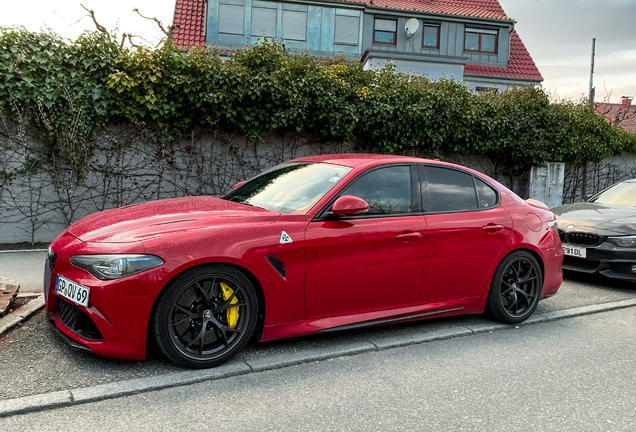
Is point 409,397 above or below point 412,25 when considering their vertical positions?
below

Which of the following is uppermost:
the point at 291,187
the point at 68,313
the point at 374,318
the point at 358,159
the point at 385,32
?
the point at 385,32

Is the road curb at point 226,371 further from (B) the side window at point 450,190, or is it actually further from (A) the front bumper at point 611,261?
(A) the front bumper at point 611,261

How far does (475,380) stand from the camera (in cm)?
372

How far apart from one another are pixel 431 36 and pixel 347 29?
176 inches

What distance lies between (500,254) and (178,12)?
72.6 ft

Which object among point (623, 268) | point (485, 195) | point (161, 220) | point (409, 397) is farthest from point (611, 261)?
point (161, 220)

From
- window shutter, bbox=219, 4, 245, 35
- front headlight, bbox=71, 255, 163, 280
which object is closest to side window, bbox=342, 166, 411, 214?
front headlight, bbox=71, 255, 163, 280

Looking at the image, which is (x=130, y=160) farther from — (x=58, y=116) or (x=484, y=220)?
(x=484, y=220)

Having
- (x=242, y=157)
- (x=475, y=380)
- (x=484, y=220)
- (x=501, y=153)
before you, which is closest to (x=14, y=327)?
(x=475, y=380)

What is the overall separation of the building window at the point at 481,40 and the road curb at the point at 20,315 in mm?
25209

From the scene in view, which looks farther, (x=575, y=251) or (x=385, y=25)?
(x=385, y=25)

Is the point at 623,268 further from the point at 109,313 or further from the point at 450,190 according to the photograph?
the point at 109,313

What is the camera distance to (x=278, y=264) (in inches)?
149

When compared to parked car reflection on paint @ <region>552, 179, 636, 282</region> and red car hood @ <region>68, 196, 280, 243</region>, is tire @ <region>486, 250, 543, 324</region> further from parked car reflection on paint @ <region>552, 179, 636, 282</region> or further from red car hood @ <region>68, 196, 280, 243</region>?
red car hood @ <region>68, 196, 280, 243</region>
